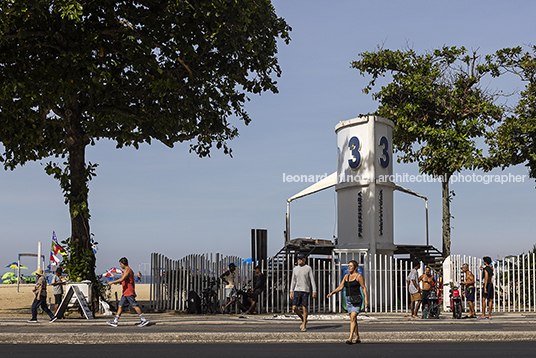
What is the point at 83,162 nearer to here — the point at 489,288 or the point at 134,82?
the point at 134,82

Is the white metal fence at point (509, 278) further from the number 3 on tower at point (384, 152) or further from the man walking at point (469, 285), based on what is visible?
the number 3 on tower at point (384, 152)

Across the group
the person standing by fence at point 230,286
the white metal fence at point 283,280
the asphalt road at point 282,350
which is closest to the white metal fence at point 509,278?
the white metal fence at point 283,280

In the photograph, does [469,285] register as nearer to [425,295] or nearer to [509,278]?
[425,295]

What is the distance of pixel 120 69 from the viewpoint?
21.2 meters

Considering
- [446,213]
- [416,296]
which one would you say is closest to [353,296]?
[416,296]

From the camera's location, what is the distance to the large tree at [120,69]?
18.2 m

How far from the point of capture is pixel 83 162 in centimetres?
2112

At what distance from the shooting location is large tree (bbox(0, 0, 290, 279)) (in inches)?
717

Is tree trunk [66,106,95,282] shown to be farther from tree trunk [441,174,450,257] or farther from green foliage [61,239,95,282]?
tree trunk [441,174,450,257]

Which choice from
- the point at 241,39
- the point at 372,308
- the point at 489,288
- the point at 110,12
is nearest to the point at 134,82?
the point at 110,12

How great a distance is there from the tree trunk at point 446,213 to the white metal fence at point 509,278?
5.54m

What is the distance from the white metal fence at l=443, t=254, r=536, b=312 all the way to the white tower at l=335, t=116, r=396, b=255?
106 inches

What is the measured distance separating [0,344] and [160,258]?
36.0 feet

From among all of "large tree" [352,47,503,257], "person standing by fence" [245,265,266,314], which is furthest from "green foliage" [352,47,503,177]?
"person standing by fence" [245,265,266,314]
